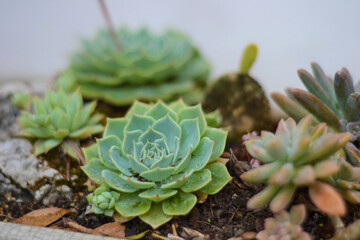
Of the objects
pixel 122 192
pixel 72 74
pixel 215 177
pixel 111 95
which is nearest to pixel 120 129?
pixel 122 192

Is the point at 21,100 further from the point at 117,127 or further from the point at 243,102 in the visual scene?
the point at 243,102

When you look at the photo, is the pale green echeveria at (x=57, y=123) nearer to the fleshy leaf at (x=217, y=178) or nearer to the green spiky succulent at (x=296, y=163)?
the fleshy leaf at (x=217, y=178)

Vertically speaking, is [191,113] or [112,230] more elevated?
[191,113]

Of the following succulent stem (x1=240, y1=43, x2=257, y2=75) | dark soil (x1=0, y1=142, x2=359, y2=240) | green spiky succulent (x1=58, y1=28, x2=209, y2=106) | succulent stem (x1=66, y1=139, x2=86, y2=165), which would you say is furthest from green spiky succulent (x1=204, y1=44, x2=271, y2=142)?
succulent stem (x1=66, y1=139, x2=86, y2=165)

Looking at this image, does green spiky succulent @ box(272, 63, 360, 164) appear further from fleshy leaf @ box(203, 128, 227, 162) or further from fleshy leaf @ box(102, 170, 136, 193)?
fleshy leaf @ box(102, 170, 136, 193)

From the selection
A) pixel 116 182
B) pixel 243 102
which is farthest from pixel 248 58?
pixel 116 182

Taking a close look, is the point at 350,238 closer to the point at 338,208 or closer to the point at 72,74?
the point at 338,208
